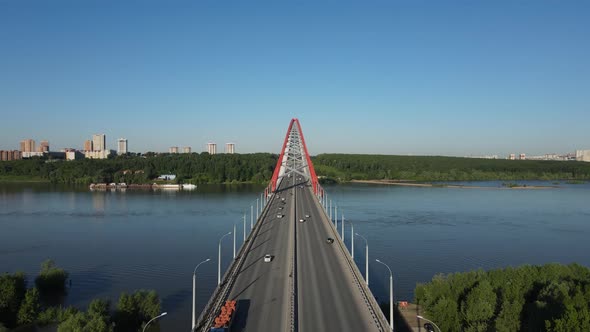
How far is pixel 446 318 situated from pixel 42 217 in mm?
38341

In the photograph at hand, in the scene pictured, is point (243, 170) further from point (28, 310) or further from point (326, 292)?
point (326, 292)

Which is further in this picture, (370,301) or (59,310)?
(59,310)

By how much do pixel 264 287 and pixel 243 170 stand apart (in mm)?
84707

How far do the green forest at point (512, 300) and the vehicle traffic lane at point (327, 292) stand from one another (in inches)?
141

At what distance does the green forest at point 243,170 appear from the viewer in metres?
95.9

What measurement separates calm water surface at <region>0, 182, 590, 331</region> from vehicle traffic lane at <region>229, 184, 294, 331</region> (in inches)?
104

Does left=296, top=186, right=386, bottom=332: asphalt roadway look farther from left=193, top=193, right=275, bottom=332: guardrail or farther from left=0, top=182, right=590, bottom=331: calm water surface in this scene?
left=0, top=182, right=590, bottom=331: calm water surface

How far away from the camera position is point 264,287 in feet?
51.8

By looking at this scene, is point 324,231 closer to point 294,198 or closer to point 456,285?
point 456,285

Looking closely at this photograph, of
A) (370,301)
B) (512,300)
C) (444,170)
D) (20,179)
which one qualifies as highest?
(444,170)

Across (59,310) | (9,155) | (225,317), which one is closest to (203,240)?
(59,310)

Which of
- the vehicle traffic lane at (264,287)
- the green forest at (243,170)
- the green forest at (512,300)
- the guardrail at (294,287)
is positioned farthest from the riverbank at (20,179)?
the green forest at (512,300)

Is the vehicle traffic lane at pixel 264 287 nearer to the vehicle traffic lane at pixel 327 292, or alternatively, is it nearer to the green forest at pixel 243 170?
the vehicle traffic lane at pixel 327 292

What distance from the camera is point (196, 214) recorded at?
46656mm
